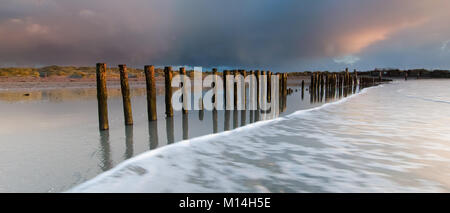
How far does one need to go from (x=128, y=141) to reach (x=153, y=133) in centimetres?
81

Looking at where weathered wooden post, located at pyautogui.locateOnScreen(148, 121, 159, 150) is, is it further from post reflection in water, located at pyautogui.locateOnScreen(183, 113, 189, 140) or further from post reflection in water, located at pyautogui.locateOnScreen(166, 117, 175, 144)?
post reflection in water, located at pyautogui.locateOnScreen(183, 113, 189, 140)

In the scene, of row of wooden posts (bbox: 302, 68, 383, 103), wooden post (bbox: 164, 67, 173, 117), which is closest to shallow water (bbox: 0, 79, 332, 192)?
wooden post (bbox: 164, 67, 173, 117)

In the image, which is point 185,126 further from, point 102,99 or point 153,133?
point 102,99

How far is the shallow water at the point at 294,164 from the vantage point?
3092mm

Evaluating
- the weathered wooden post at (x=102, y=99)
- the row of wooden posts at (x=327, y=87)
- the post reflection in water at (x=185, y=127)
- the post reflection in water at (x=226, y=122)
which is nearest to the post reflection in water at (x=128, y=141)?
the weathered wooden post at (x=102, y=99)

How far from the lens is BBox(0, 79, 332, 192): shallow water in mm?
3184

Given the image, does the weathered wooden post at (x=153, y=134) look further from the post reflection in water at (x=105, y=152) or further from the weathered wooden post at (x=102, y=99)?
the weathered wooden post at (x=102, y=99)

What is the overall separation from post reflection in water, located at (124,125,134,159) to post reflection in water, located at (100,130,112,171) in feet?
0.96

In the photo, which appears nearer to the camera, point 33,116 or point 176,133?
point 176,133

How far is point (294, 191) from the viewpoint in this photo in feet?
9.70

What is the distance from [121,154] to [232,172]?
1993 mm
